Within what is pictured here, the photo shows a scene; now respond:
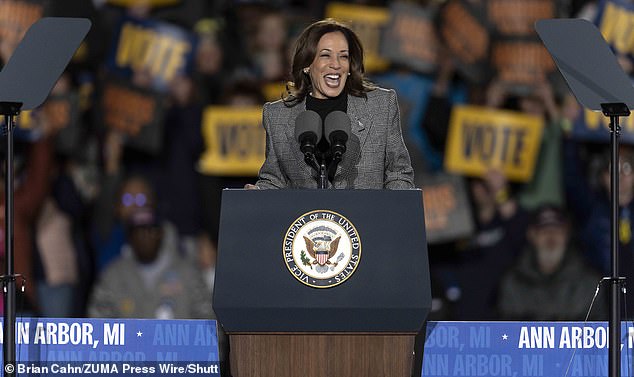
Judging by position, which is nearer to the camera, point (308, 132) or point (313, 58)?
point (308, 132)

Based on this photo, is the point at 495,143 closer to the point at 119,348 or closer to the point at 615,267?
the point at 615,267

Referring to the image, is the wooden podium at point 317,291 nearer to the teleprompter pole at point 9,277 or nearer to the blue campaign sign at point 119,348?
the blue campaign sign at point 119,348

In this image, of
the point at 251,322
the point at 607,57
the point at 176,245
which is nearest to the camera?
the point at 251,322

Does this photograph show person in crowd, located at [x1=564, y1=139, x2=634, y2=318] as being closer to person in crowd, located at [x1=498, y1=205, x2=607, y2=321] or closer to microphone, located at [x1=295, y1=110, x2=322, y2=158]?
person in crowd, located at [x1=498, y1=205, x2=607, y2=321]

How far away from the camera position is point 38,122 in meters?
5.83

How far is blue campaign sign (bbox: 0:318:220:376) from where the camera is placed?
3098 millimetres

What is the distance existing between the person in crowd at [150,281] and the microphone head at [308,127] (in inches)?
124

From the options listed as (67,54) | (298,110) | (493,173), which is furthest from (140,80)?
(298,110)

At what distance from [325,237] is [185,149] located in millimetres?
3400

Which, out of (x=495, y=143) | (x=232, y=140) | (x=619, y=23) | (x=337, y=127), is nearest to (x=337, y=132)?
(x=337, y=127)

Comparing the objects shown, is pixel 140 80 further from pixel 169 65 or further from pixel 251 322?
pixel 251 322

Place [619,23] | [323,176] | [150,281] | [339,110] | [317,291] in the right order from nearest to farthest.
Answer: [317,291] → [323,176] → [339,110] → [150,281] → [619,23]

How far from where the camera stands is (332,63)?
2.90 m

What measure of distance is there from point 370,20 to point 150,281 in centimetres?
190
